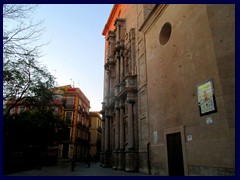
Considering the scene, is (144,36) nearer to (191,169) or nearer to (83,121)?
(191,169)

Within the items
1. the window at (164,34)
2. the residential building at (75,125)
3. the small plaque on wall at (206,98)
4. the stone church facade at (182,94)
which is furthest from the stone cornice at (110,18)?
the small plaque on wall at (206,98)

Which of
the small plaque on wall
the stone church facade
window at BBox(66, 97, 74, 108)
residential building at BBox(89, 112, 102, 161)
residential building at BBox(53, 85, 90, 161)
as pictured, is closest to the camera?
the stone church facade

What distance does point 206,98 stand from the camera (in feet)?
28.2

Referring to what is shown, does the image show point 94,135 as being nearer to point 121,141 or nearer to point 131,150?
point 121,141

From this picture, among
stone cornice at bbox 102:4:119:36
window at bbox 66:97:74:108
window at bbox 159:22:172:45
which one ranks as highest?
stone cornice at bbox 102:4:119:36

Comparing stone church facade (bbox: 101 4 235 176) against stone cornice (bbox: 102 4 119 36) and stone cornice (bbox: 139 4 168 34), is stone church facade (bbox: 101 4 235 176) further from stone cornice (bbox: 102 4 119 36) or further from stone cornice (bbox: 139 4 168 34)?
stone cornice (bbox: 102 4 119 36)

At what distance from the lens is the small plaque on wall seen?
325 inches

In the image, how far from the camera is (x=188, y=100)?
32.7 ft

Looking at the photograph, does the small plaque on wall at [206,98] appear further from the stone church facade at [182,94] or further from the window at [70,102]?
the window at [70,102]

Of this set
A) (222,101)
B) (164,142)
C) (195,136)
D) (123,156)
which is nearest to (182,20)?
(222,101)

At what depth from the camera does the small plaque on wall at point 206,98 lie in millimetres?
8266

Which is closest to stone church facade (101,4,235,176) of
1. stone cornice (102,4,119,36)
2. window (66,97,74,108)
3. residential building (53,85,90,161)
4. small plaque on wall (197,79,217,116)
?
small plaque on wall (197,79,217,116)

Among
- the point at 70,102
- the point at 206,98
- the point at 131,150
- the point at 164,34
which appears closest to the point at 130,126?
the point at 131,150

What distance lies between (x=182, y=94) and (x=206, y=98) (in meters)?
1.91
